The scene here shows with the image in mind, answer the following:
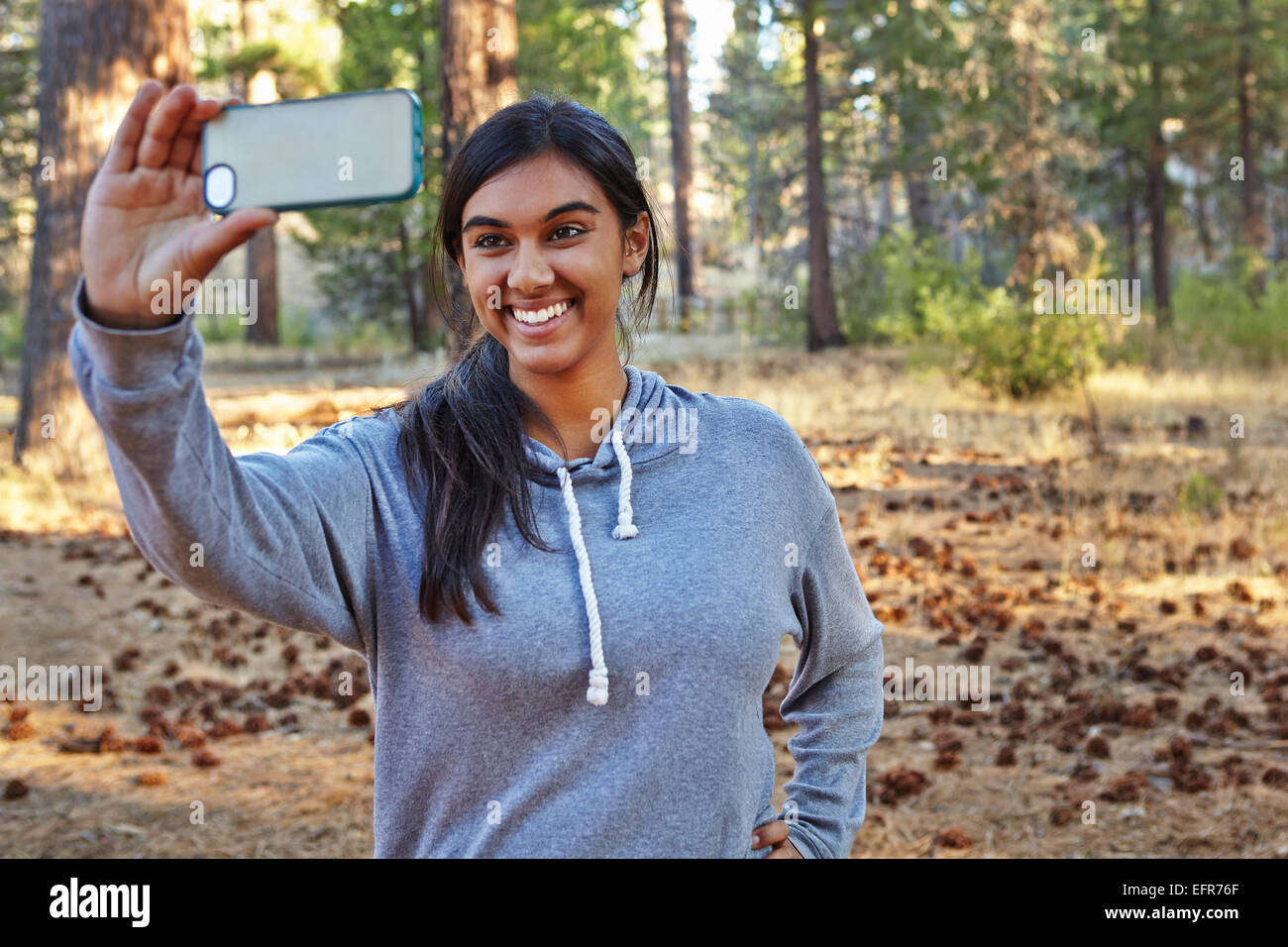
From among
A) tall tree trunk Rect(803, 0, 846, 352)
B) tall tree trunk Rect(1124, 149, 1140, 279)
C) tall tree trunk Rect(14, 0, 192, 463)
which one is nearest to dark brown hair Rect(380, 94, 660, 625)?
tall tree trunk Rect(14, 0, 192, 463)

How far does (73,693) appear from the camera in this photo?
17.7ft

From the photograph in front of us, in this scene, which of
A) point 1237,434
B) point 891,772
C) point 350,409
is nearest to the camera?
point 891,772

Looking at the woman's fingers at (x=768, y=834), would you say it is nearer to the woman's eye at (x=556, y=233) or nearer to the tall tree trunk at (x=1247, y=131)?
the woman's eye at (x=556, y=233)

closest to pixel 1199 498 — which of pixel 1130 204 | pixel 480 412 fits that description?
pixel 480 412

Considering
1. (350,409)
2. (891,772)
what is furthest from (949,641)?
(350,409)

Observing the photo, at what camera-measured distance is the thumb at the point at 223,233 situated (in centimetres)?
122

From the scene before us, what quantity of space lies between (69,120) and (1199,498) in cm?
807

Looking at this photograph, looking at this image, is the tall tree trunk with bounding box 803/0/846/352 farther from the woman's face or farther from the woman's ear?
the woman's face

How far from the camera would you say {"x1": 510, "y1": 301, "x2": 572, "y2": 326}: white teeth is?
191 centimetres

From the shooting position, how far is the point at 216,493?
4.53 feet

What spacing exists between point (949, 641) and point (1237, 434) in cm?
522

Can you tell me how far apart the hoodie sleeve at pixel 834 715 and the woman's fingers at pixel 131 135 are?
123 cm

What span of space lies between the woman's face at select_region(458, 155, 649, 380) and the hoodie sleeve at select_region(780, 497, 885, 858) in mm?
533

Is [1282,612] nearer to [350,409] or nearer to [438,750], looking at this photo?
[438,750]
